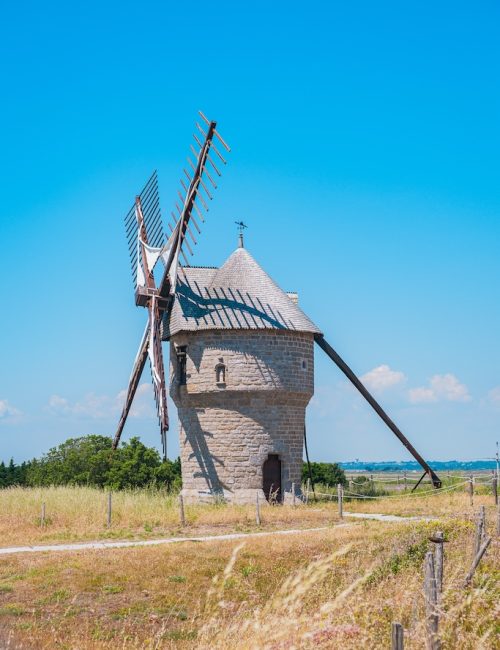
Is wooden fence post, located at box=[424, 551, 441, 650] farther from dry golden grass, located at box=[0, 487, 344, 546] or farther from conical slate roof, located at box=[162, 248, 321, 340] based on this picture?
conical slate roof, located at box=[162, 248, 321, 340]

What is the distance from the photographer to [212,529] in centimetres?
1908

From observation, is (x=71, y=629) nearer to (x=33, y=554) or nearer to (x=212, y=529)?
(x=33, y=554)

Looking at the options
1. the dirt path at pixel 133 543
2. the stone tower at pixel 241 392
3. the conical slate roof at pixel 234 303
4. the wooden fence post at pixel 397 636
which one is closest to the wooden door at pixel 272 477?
the stone tower at pixel 241 392

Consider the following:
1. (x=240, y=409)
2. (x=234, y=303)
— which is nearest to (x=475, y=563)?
(x=240, y=409)

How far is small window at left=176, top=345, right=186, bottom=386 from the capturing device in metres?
25.9

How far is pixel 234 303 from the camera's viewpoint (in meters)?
25.3

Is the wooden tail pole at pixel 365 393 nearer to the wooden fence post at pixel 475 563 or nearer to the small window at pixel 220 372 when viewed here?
the small window at pixel 220 372

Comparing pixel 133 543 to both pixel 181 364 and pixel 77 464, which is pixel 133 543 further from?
pixel 77 464

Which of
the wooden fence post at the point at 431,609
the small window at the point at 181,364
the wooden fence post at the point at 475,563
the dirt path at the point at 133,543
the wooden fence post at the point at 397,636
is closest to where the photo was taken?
the wooden fence post at the point at 397,636

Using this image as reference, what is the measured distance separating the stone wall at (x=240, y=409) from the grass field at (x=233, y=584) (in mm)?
2817

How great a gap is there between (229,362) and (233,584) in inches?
476

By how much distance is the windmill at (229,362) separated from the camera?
24328mm

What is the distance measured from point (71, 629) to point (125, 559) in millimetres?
4091

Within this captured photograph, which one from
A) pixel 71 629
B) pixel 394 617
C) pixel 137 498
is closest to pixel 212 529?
pixel 137 498
